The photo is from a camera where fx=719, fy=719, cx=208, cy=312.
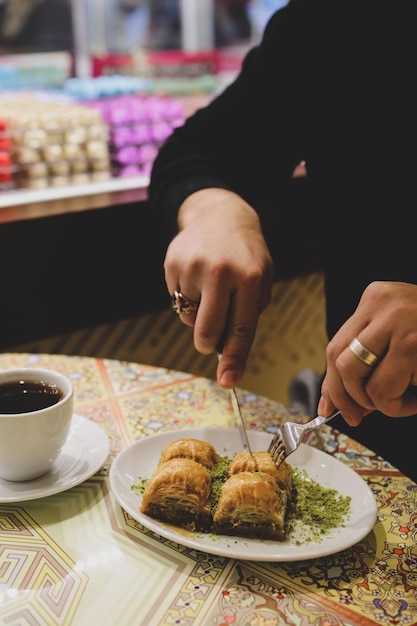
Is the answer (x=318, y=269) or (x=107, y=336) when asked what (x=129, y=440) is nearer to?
(x=107, y=336)

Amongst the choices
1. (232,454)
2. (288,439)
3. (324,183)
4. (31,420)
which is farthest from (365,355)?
(324,183)

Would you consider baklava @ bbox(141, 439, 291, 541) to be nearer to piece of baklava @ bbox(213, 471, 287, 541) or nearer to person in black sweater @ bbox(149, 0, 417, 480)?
piece of baklava @ bbox(213, 471, 287, 541)

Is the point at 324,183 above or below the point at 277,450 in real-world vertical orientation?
above

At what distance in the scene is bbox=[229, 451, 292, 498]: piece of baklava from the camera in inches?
41.0

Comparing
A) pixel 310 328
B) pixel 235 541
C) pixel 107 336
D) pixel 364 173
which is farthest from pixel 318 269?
pixel 235 541

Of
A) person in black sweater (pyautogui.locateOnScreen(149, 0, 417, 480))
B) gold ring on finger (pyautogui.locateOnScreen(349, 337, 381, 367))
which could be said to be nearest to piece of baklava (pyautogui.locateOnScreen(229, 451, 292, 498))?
person in black sweater (pyautogui.locateOnScreen(149, 0, 417, 480))

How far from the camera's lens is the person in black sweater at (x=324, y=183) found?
1192mm

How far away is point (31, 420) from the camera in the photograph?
104 cm

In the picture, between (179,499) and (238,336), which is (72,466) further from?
(238,336)

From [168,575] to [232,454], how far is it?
0.31 m

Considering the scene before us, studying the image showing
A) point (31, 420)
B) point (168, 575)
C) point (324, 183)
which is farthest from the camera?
point (324, 183)

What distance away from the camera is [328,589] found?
0.91 m

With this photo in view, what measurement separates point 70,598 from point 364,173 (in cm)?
104

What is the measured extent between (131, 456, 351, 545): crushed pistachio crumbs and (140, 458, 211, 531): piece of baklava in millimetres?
25
